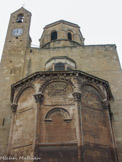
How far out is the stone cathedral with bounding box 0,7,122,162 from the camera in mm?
11828

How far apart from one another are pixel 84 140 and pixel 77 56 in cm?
1216

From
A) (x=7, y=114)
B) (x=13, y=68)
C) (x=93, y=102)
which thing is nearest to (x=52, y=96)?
(x=93, y=102)

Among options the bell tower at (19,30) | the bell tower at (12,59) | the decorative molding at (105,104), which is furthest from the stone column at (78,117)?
the bell tower at (19,30)

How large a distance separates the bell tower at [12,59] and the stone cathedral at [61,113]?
0.09 m

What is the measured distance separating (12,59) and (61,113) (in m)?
11.4

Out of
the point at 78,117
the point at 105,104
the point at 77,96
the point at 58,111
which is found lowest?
the point at 78,117

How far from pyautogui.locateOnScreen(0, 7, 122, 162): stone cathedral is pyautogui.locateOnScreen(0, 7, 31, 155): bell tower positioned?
0.30 ft

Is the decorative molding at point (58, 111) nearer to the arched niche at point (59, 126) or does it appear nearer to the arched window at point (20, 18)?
the arched niche at point (59, 126)

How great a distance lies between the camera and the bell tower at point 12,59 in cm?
1755

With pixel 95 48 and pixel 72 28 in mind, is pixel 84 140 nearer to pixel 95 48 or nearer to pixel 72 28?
pixel 95 48

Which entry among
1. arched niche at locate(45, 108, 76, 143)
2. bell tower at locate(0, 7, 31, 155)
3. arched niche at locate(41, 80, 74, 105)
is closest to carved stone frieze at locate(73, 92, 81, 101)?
arched niche at locate(41, 80, 74, 105)

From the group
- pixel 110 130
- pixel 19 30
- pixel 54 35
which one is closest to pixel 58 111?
pixel 110 130

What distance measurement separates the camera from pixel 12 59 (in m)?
21.9

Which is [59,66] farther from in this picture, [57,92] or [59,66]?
[57,92]
